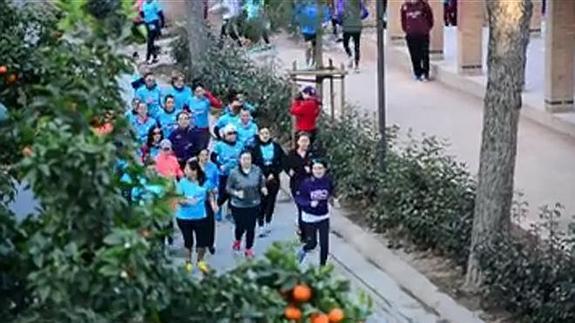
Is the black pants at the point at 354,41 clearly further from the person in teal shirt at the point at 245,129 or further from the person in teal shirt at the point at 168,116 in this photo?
the person in teal shirt at the point at 245,129

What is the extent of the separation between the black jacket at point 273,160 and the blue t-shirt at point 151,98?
2.82 meters

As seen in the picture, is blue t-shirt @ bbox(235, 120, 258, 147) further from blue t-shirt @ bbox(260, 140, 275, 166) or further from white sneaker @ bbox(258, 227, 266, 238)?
white sneaker @ bbox(258, 227, 266, 238)

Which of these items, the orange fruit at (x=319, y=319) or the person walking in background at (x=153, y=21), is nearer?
the orange fruit at (x=319, y=319)

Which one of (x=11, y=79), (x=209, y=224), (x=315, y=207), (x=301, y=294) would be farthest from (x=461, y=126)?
(x=301, y=294)

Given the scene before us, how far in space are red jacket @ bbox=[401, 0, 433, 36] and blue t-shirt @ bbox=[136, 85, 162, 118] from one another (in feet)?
22.8

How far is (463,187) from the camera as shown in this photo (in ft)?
46.9

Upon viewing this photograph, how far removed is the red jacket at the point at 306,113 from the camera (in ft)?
58.4

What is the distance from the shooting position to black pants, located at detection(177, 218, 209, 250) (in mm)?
13758

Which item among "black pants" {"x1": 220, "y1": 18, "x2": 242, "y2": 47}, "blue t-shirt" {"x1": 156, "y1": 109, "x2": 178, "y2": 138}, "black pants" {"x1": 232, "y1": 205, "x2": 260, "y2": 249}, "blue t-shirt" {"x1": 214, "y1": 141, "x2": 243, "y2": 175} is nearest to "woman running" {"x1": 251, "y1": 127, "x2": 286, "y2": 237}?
"blue t-shirt" {"x1": 214, "y1": 141, "x2": 243, "y2": 175}

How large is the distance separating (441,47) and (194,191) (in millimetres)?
13284

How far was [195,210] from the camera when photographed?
13.7 metres

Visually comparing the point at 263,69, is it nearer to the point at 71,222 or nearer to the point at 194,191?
the point at 194,191

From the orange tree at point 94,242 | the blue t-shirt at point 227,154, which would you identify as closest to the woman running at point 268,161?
the blue t-shirt at point 227,154

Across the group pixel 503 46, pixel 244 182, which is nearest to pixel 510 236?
pixel 503 46
